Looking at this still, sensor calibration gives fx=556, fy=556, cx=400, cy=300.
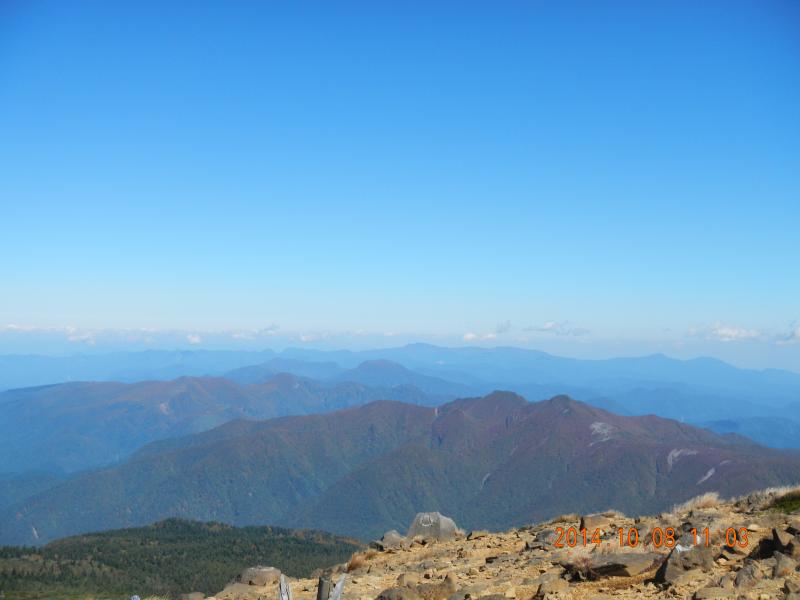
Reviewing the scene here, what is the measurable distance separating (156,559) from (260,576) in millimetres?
138991

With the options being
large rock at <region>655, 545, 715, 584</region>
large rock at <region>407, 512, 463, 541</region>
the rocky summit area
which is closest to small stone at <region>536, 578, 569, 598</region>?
the rocky summit area

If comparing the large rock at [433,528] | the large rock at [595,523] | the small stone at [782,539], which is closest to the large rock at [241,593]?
the large rock at [433,528]

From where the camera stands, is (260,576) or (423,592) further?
(260,576)

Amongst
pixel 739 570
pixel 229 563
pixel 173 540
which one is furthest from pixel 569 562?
pixel 173 540

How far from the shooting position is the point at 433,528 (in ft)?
88.2

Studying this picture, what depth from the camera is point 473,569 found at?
17.4 m

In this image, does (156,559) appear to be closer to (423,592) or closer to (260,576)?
(260,576)

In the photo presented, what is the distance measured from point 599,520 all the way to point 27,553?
14996cm

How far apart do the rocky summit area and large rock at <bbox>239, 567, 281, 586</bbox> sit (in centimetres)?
5

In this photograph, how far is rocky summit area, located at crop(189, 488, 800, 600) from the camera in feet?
42.6

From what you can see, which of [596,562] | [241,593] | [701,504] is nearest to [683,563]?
[596,562]

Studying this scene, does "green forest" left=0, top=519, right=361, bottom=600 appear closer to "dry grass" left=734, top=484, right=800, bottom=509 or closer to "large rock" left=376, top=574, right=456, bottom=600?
"large rock" left=376, top=574, right=456, bottom=600

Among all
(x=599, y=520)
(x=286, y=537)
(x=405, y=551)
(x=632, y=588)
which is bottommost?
(x=286, y=537)

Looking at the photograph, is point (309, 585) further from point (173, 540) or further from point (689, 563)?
point (173, 540)
